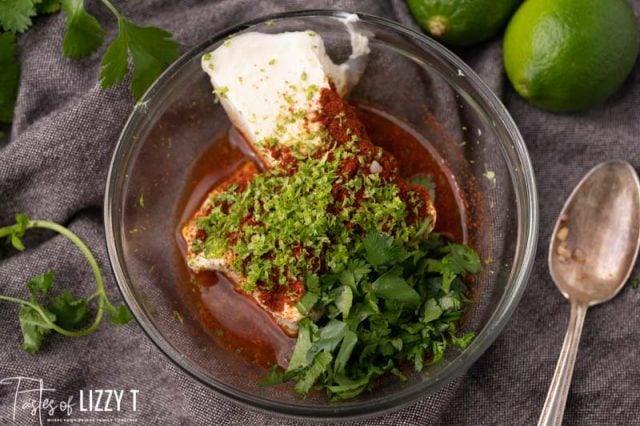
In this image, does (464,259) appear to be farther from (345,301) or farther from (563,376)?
(563,376)

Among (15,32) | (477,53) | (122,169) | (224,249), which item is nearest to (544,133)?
(477,53)

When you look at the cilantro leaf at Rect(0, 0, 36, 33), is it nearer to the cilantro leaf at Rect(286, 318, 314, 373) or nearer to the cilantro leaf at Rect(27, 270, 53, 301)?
the cilantro leaf at Rect(27, 270, 53, 301)

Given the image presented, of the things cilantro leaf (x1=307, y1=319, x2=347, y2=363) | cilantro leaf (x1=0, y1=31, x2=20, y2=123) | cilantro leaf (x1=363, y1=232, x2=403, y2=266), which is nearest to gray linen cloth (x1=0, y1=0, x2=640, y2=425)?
cilantro leaf (x1=0, y1=31, x2=20, y2=123)

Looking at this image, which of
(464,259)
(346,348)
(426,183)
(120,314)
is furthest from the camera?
(426,183)

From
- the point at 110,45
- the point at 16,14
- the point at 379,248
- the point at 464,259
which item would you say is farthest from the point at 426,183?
the point at 16,14

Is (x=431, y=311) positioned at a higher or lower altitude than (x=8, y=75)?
lower

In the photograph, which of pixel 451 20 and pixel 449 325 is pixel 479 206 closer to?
pixel 449 325
